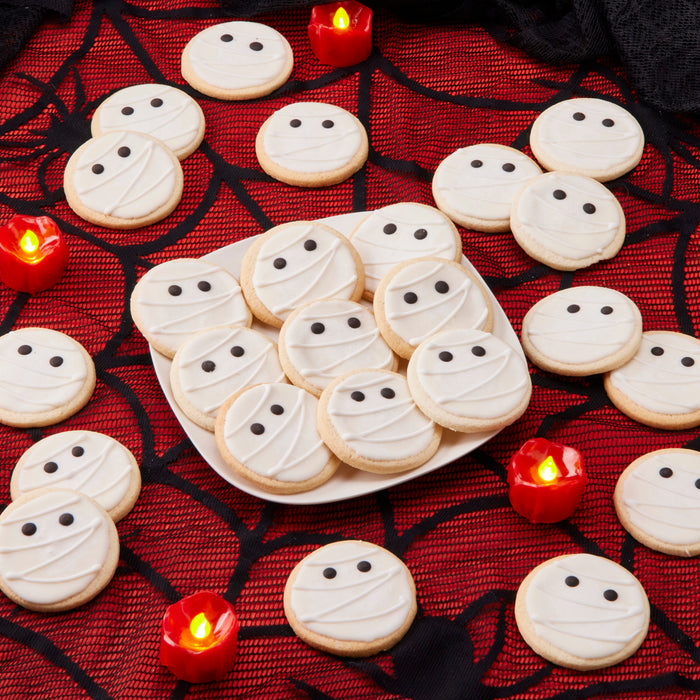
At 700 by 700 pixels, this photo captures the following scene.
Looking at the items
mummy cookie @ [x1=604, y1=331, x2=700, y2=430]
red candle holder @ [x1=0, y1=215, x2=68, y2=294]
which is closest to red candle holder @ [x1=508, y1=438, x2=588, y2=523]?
mummy cookie @ [x1=604, y1=331, x2=700, y2=430]

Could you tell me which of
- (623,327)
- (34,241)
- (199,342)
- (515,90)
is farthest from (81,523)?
(515,90)

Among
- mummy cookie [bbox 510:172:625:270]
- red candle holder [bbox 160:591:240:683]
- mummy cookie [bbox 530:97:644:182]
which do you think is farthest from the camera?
mummy cookie [bbox 530:97:644:182]

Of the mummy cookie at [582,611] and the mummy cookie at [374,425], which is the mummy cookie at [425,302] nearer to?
the mummy cookie at [374,425]

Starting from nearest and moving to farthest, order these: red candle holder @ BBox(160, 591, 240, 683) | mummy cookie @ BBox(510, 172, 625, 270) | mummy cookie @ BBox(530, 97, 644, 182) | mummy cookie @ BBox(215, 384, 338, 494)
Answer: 1. red candle holder @ BBox(160, 591, 240, 683)
2. mummy cookie @ BBox(215, 384, 338, 494)
3. mummy cookie @ BBox(510, 172, 625, 270)
4. mummy cookie @ BBox(530, 97, 644, 182)

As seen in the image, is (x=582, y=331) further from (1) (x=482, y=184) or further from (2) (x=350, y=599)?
(2) (x=350, y=599)

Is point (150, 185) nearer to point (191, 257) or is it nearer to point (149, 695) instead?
point (191, 257)

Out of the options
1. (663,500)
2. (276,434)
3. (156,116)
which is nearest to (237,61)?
(156,116)

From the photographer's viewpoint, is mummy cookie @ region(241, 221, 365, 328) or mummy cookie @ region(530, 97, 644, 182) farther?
mummy cookie @ region(530, 97, 644, 182)

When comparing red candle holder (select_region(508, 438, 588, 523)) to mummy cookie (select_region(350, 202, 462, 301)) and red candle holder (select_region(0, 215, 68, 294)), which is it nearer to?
mummy cookie (select_region(350, 202, 462, 301))
